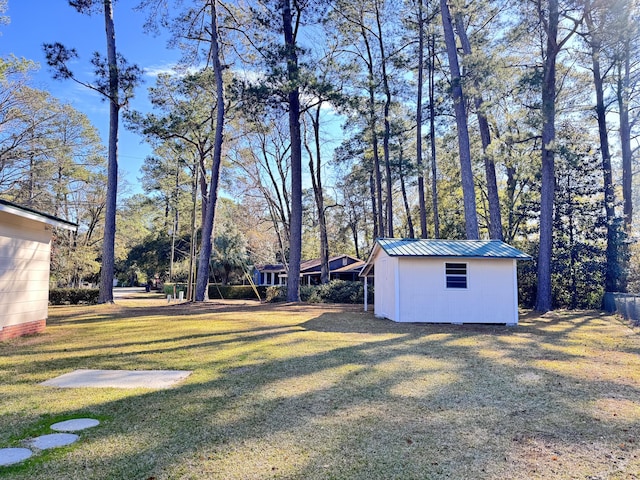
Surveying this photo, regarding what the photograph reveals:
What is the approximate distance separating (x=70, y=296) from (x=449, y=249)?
18505 mm

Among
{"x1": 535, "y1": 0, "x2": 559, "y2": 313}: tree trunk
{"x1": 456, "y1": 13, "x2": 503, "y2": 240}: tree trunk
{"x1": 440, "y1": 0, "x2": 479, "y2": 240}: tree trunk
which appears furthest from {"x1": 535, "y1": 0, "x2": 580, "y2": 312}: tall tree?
{"x1": 440, "y1": 0, "x2": 479, "y2": 240}: tree trunk

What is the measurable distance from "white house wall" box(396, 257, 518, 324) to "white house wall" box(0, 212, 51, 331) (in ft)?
28.7

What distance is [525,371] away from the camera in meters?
5.93

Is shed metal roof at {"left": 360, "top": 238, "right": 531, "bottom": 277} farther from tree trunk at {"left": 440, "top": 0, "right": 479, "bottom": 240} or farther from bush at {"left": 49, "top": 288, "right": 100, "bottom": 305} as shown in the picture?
bush at {"left": 49, "top": 288, "right": 100, "bottom": 305}

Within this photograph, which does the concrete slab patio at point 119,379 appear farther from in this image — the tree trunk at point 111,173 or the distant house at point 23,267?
the tree trunk at point 111,173

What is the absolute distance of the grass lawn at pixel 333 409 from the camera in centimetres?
287

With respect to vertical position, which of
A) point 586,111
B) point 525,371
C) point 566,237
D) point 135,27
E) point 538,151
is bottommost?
point 525,371

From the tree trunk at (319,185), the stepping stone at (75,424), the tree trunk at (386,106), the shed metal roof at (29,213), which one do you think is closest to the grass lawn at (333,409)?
the stepping stone at (75,424)

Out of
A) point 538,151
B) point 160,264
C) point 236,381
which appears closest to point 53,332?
point 236,381

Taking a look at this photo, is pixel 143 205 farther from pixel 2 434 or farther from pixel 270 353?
pixel 2 434

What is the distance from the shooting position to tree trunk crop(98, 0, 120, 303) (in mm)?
15398

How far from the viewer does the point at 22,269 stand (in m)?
7.93

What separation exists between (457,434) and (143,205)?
108 ft

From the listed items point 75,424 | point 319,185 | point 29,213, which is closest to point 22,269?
point 29,213
